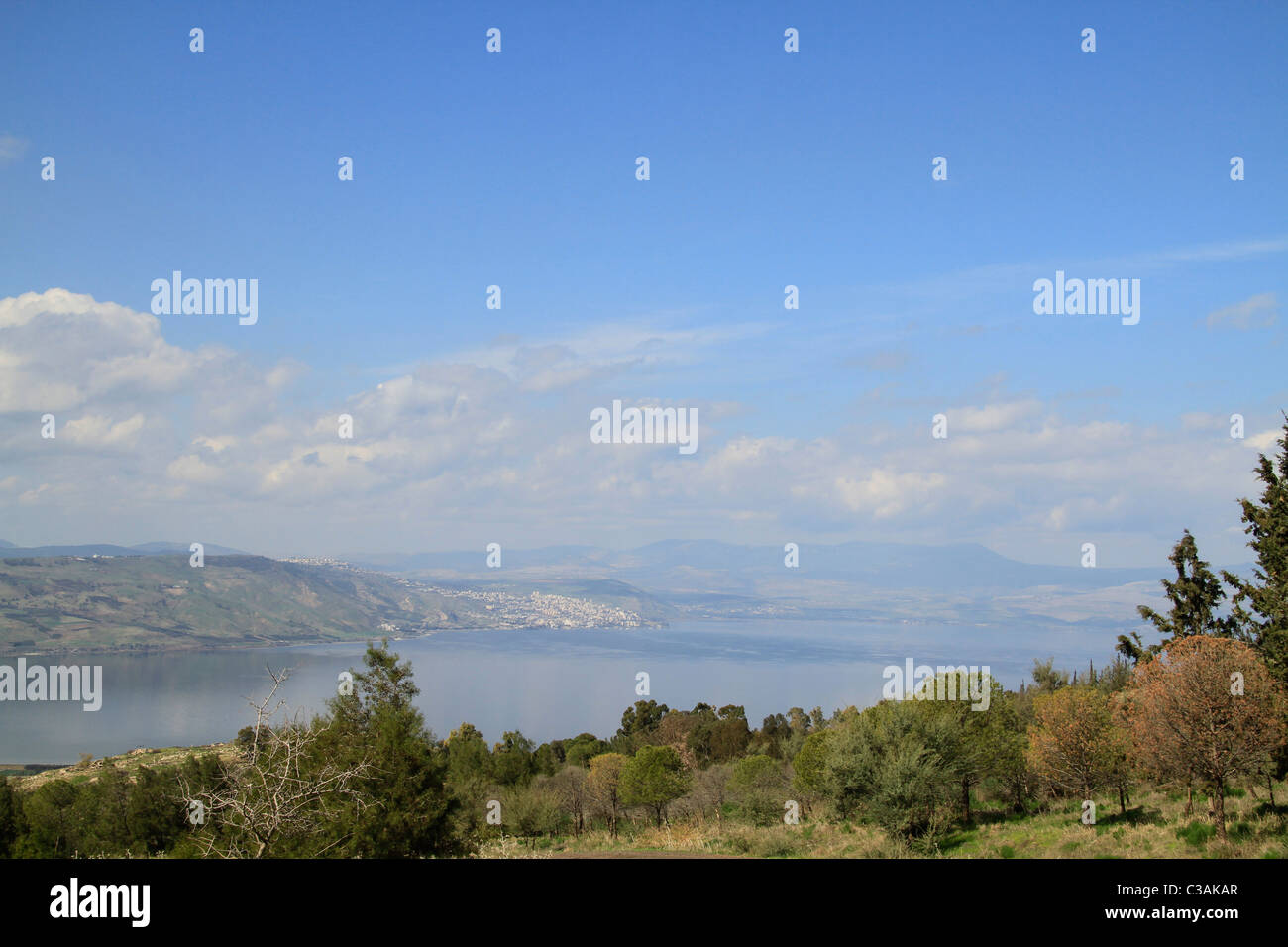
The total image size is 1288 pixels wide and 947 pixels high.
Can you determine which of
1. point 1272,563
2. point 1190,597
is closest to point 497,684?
point 1190,597

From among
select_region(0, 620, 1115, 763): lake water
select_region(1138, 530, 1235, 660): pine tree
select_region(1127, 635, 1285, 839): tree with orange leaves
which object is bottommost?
select_region(0, 620, 1115, 763): lake water

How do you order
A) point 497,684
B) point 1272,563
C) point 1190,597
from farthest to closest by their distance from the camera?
point 497,684, point 1190,597, point 1272,563

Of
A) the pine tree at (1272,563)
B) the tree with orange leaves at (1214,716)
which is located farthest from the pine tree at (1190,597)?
the tree with orange leaves at (1214,716)

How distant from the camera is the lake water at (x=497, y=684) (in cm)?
10012

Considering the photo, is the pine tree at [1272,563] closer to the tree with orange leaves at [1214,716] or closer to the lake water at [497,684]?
the tree with orange leaves at [1214,716]

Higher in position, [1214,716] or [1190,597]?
[1190,597]

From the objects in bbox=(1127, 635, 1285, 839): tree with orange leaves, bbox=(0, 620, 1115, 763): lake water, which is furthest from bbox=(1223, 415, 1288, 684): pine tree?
bbox=(0, 620, 1115, 763): lake water

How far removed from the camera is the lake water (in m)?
100

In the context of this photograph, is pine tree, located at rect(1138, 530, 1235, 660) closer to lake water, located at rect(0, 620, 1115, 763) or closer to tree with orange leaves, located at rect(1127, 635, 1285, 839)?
tree with orange leaves, located at rect(1127, 635, 1285, 839)

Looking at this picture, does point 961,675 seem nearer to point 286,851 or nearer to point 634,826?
point 634,826

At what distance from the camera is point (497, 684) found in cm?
14225

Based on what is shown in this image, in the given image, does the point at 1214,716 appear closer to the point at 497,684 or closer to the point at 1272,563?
the point at 1272,563

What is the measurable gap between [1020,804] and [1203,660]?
52.0ft
